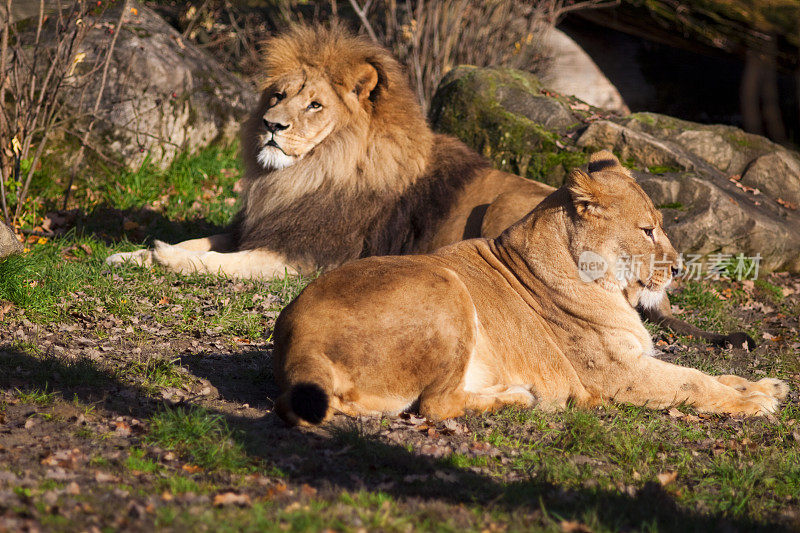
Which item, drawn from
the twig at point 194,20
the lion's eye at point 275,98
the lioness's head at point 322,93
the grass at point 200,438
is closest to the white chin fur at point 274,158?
the lioness's head at point 322,93

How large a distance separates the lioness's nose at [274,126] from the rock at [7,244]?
2313 millimetres

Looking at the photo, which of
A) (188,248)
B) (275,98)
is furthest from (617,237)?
(188,248)

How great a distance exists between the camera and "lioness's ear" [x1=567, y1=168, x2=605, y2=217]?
4840 millimetres

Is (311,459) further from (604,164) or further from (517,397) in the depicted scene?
(604,164)

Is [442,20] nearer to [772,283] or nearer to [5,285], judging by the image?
[772,283]

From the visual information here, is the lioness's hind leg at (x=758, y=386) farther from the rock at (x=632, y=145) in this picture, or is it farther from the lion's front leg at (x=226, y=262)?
the rock at (x=632, y=145)

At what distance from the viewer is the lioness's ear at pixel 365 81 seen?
725 cm

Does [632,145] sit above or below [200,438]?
above

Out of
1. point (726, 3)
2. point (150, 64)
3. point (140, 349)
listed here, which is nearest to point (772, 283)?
point (726, 3)

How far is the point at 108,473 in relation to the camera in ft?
11.8

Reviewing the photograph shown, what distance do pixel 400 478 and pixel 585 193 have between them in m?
2.09

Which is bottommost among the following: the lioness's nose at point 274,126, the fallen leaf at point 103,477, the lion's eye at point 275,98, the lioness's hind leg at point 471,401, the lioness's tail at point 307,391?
the lioness's hind leg at point 471,401

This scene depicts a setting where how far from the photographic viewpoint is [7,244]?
6484 millimetres

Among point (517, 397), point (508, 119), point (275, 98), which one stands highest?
point (275, 98)
